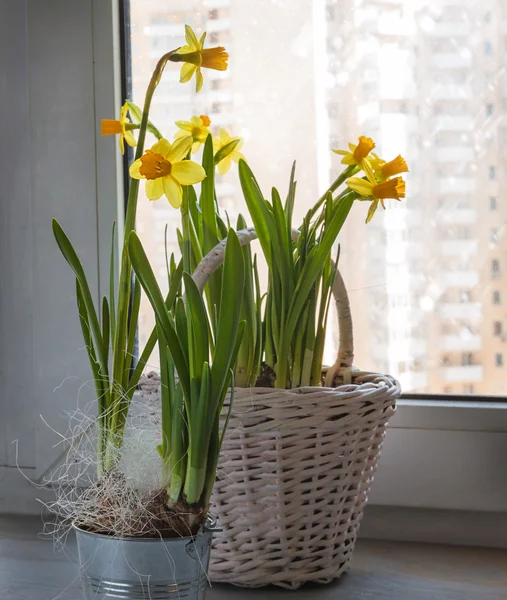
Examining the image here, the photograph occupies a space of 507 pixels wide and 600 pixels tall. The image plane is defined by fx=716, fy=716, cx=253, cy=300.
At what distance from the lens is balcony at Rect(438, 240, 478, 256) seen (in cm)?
89

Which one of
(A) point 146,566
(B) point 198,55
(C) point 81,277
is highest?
(B) point 198,55

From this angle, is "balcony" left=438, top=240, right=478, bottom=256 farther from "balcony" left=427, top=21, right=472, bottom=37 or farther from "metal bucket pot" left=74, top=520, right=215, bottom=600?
"metal bucket pot" left=74, top=520, right=215, bottom=600

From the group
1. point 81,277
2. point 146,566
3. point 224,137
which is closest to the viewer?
point 146,566

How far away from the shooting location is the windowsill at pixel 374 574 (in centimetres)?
69

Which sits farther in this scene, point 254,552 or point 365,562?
point 365,562

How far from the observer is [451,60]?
895 mm

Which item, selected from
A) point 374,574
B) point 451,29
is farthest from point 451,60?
point 374,574

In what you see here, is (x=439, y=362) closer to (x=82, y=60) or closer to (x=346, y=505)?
(x=346, y=505)

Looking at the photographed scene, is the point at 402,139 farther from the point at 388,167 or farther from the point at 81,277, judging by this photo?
the point at 81,277

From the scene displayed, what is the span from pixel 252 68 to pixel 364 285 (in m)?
0.33

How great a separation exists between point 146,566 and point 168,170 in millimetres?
322

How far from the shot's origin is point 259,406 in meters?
0.62

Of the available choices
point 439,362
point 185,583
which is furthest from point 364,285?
point 185,583

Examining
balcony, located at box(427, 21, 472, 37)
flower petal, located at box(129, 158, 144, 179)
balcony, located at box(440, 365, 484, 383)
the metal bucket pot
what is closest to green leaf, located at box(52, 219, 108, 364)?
flower petal, located at box(129, 158, 144, 179)
